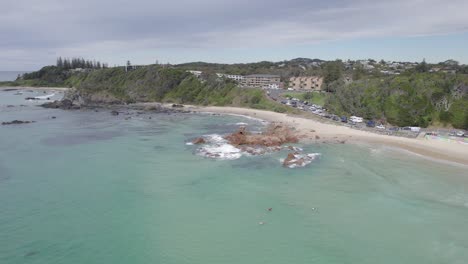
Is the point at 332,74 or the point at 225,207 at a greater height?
the point at 332,74

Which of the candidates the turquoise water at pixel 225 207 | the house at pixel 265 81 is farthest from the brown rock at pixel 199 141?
the house at pixel 265 81

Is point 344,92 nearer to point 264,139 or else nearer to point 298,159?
point 264,139

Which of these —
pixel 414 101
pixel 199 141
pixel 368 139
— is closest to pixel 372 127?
pixel 368 139

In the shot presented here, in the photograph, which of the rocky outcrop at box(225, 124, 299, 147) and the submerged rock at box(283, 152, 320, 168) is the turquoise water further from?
the rocky outcrop at box(225, 124, 299, 147)

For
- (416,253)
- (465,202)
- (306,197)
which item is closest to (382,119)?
(465,202)

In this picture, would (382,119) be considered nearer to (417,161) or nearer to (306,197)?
(417,161)
